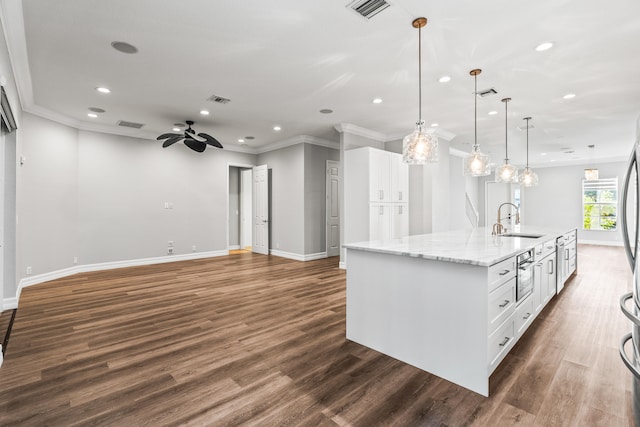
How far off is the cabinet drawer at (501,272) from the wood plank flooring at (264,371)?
2.15 feet

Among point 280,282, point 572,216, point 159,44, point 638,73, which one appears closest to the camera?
point 159,44

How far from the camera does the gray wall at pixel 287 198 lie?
7098 mm

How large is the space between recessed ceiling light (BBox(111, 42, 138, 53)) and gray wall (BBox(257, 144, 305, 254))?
4.14m

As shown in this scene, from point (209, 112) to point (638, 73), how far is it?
18.7ft

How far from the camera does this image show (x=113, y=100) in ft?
15.0

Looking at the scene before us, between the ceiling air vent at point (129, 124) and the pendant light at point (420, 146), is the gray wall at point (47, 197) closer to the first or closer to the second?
the ceiling air vent at point (129, 124)

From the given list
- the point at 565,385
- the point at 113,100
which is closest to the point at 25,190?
the point at 113,100

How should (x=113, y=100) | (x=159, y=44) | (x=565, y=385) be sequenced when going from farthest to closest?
1. (x=113, y=100)
2. (x=159, y=44)
3. (x=565, y=385)

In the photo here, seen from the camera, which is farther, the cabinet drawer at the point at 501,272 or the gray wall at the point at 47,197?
the gray wall at the point at 47,197

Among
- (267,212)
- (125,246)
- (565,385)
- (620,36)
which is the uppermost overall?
A: (620,36)

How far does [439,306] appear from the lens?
2.21 meters

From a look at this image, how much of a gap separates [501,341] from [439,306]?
524 millimetres

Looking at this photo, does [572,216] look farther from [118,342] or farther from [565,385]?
[118,342]

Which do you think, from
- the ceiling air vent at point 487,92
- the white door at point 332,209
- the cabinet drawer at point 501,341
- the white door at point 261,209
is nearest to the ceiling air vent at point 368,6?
the ceiling air vent at point 487,92
